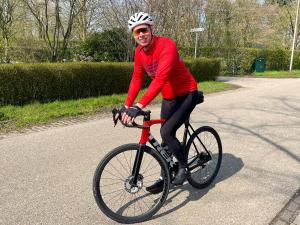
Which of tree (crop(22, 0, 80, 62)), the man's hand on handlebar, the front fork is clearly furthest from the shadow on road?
tree (crop(22, 0, 80, 62))

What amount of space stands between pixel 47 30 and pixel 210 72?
26.6 feet

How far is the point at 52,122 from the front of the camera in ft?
24.5

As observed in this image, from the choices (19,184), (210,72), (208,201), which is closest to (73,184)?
(19,184)

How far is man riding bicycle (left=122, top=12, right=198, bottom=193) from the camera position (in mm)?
3217

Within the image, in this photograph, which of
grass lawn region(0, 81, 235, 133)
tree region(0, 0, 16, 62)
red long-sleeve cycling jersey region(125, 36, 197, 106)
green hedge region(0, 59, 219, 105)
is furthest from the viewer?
tree region(0, 0, 16, 62)

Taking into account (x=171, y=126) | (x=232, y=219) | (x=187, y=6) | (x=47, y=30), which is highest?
(x=187, y=6)

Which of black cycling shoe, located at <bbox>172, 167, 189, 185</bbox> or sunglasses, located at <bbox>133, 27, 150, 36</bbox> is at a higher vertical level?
sunglasses, located at <bbox>133, 27, 150, 36</bbox>

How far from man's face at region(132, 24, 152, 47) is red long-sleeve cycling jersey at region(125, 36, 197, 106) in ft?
0.31

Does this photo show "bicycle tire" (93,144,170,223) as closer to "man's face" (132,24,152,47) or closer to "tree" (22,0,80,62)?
"man's face" (132,24,152,47)

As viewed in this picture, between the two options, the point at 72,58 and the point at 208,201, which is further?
the point at 72,58

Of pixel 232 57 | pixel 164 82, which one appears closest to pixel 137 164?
pixel 164 82

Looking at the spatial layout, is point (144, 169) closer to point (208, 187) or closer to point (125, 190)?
point (125, 190)

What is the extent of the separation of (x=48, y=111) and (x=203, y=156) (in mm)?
5054

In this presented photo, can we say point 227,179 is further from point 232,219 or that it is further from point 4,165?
point 4,165
